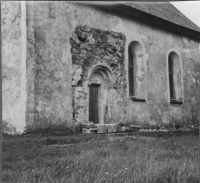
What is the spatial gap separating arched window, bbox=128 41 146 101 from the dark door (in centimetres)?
123

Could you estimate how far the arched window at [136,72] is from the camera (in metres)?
8.80

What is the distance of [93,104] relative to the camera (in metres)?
8.59

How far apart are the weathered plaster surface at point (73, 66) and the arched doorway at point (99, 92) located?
274mm

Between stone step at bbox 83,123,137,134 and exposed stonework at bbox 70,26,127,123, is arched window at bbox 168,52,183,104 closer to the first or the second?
exposed stonework at bbox 70,26,127,123

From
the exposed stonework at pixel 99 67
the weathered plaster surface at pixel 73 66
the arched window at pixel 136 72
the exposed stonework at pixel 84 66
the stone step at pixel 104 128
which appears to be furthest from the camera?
the arched window at pixel 136 72

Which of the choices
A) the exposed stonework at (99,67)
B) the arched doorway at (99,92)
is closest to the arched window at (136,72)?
the exposed stonework at (99,67)

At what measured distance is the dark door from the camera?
844 cm

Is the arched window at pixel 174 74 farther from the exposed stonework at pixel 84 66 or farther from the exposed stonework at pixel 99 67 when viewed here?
the exposed stonework at pixel 99 67

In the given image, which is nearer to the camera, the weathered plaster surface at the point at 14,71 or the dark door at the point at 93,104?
the weathered plaster surface at the point at 14,71

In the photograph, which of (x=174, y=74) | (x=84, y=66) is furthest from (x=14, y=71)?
(x=174, y=74)

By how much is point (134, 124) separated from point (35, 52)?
3943 mm

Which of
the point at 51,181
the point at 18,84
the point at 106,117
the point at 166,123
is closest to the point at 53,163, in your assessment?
the point at 51,181

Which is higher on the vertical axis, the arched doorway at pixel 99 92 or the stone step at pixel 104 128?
the arched doorway at pixel 99 92

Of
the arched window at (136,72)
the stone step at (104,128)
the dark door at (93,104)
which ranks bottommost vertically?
the stone step at (104,128)
